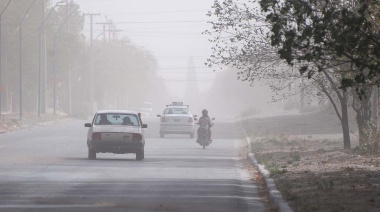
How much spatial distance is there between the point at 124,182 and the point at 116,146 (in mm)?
8932

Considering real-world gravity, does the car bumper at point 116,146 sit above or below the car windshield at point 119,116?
below

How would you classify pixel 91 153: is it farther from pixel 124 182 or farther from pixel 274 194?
pixel 274 194

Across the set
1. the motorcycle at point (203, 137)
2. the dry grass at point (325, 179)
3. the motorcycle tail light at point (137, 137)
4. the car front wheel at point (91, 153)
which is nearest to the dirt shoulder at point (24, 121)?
the motorcycle at point (203, 137)

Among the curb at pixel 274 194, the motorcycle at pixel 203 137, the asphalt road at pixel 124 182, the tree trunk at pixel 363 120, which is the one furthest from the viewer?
the motorcycle at pixel 203 137

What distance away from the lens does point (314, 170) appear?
25.8m

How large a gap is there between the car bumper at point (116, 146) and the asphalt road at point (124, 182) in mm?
385

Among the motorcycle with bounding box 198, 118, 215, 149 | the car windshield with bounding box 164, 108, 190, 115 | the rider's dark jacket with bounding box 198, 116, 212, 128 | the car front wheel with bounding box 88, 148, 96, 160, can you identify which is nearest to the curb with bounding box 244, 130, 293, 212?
the car front wheel with bounding box 88, 148, 96, 160

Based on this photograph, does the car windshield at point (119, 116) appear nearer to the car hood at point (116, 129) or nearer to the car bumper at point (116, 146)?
the car hood at point (116, 129)

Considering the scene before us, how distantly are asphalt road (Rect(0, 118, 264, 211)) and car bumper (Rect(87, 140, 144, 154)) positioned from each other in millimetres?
385

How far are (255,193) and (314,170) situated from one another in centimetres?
472

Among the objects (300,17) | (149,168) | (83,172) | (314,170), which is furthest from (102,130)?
(300,17)

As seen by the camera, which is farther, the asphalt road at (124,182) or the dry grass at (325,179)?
the asphalt road at (124,182)

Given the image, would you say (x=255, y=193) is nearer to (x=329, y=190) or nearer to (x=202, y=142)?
(x=329, y=190)

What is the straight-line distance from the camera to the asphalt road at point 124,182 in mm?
18266
